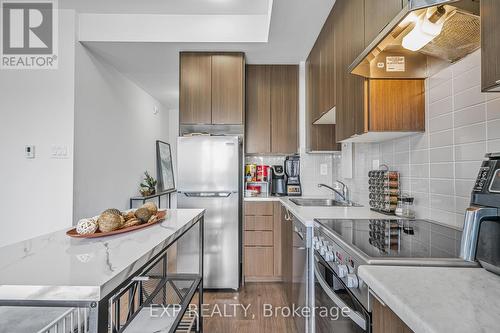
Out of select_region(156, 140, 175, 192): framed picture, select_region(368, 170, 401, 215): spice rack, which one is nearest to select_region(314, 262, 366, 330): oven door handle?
select_region(368, 170, 401, 215): spice rack

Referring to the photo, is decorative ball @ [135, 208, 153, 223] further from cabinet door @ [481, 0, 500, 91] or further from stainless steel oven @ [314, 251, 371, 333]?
cabinet door @ [481, 0, 500, 91]

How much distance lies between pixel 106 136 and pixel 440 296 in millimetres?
3363

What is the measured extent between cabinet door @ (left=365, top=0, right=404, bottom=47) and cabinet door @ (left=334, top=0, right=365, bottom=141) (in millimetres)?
80

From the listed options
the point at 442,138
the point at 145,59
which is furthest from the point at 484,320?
the point at 145,59

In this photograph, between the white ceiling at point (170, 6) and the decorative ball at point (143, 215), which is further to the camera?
the white ceiling at point (170, 6)

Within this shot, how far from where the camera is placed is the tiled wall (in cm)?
105

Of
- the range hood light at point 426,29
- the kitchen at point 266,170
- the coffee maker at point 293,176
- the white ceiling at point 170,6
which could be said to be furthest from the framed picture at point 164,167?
the range hood light at point 426,29

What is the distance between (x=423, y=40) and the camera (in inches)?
41.1

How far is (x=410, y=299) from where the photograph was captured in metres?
0.54

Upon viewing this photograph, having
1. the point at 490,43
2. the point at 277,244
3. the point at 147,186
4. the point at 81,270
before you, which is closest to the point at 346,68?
the point at 490,43

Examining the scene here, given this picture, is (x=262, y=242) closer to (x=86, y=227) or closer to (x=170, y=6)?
(x=86, y=227)

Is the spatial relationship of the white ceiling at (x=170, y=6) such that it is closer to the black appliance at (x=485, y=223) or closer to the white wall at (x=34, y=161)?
the white wall at (x=34, y=161)

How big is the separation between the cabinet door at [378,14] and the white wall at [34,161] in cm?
258

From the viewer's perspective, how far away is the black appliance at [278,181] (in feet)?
9.86
